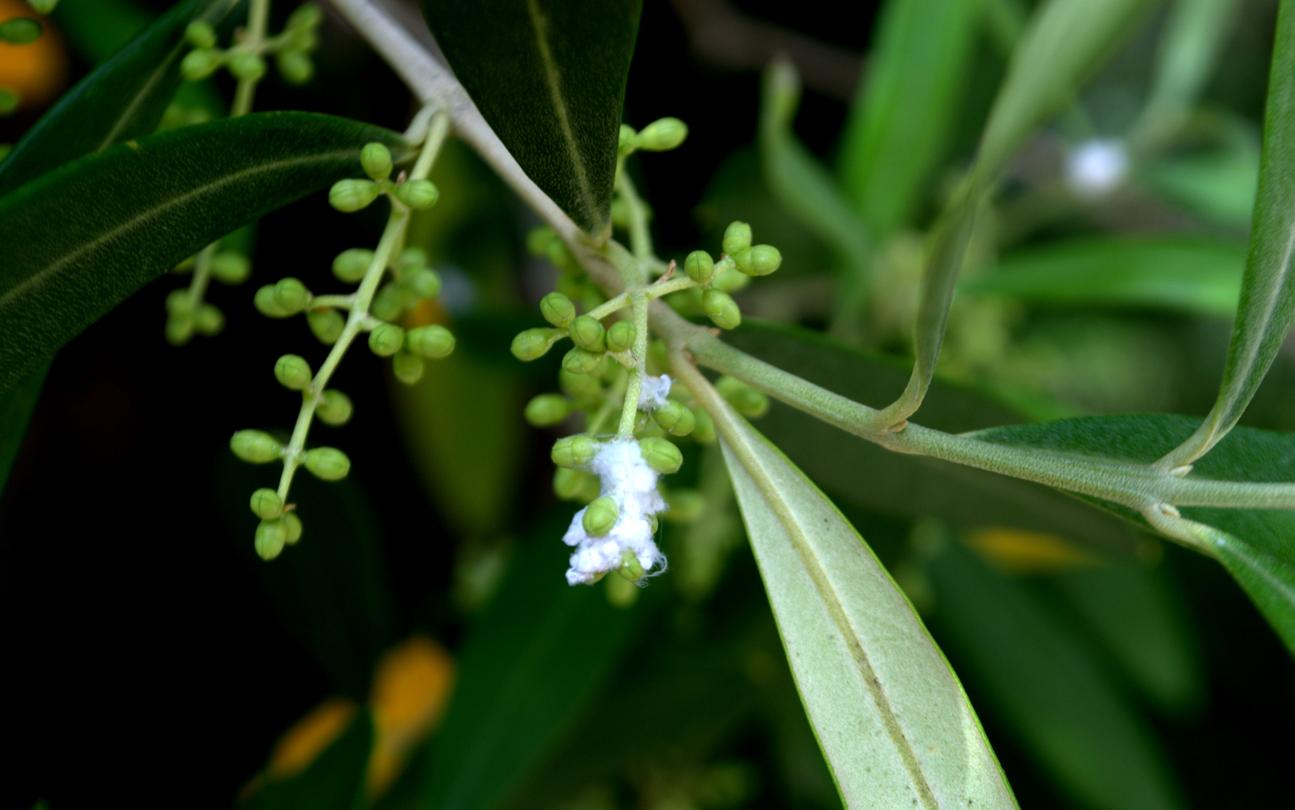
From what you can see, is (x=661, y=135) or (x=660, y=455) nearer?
(x=660, y=455)

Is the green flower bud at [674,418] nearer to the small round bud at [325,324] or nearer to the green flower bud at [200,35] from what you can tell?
the small round bud at [325,324]

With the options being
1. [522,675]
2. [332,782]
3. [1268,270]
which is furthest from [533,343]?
[522,675]

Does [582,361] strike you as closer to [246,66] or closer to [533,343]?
[533,343]

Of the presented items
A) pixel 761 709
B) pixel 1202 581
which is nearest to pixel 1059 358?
pixel 1202 581

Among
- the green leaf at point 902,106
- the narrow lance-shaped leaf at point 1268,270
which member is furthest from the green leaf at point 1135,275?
the narrow lance-shaped leaf at point 1268,270

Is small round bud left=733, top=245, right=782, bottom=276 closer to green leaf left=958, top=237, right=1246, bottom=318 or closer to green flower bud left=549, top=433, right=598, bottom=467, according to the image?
green flower bud left=549, top=433, right=598, bottom=467

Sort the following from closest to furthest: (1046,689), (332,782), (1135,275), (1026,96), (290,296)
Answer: (1026,96), (290,296), (332,782), (1135,275), (1046,689)

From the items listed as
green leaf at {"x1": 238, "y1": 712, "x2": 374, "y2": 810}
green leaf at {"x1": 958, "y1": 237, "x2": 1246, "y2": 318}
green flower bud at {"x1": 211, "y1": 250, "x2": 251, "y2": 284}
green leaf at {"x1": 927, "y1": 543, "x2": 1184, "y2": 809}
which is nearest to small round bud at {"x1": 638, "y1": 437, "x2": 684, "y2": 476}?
green flower bud at {"x1": 211, "y1": 250, "x2": 251, "y2": 284}
